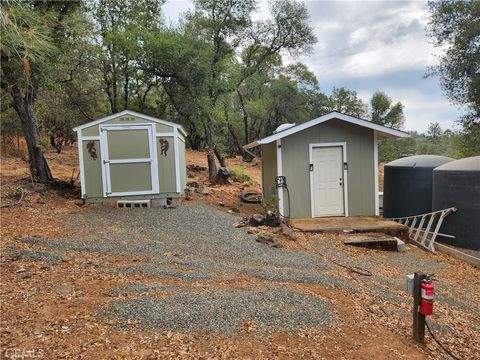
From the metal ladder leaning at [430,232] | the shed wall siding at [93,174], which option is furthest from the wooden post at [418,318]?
the shed wall siding at [93,174]

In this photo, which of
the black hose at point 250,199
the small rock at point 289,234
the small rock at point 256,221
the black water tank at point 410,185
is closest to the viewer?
the small rock at point 289,234

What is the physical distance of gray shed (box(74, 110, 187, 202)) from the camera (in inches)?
336

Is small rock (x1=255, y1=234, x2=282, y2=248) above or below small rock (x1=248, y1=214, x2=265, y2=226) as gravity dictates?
below

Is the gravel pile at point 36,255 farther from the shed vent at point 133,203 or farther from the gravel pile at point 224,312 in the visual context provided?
the shed vent at point 133,203

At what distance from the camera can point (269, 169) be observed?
1010 centimetres

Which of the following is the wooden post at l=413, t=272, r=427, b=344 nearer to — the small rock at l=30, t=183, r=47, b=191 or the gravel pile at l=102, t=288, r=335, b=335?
the gravel pile at l=102, t=288, r=335, b=335

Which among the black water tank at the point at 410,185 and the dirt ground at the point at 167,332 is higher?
the black water tank at the point at 410,185

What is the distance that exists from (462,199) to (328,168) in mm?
2998

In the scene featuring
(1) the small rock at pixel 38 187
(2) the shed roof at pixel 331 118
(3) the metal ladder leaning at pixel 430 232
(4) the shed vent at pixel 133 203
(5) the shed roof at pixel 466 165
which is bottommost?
(3) the metal ladder leaning at pixel 430 232

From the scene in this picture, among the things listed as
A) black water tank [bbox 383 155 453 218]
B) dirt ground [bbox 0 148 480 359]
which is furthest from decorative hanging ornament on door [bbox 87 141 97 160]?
black water tank [bbox 383 155 453 218]

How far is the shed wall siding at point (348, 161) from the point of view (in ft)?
28.1

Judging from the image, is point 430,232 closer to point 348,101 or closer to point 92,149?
point 92,149

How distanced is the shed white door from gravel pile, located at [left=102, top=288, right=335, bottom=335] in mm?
5199

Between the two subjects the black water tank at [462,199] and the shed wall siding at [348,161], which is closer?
the black water tank at [462,199]
